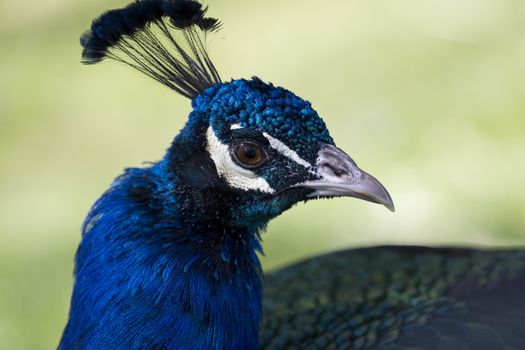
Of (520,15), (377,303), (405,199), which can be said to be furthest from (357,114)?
(377,303)

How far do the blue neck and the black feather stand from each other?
0.22 meters

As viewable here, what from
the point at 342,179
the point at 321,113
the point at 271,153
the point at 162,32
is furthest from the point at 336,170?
the point at 321,113

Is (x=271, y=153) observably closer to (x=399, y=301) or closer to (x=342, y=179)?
(x=342, y=179)

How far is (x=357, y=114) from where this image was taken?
420 cm

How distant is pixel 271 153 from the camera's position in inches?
64.3

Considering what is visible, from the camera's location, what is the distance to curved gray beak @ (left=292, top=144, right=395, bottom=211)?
1.62 meters

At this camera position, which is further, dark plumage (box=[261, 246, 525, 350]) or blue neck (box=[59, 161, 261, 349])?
dark plumage (box=[261, 246, 525, 350])

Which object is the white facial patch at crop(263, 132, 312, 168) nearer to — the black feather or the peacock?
the peacock

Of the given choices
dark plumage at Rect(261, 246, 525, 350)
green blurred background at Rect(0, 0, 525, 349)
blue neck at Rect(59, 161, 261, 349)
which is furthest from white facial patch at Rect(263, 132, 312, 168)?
green blurred background at Rect(0, 0, 525, 349)

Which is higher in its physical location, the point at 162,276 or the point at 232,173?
the point at 232,173

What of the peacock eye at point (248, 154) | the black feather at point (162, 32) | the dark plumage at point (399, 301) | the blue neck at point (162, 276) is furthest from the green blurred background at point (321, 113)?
the peacock eye at point (248, 154)

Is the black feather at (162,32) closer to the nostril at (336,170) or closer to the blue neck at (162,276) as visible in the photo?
the blue neck at (162,276)

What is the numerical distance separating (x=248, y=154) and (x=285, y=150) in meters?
0.07

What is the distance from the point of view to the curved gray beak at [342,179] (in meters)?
1.62
